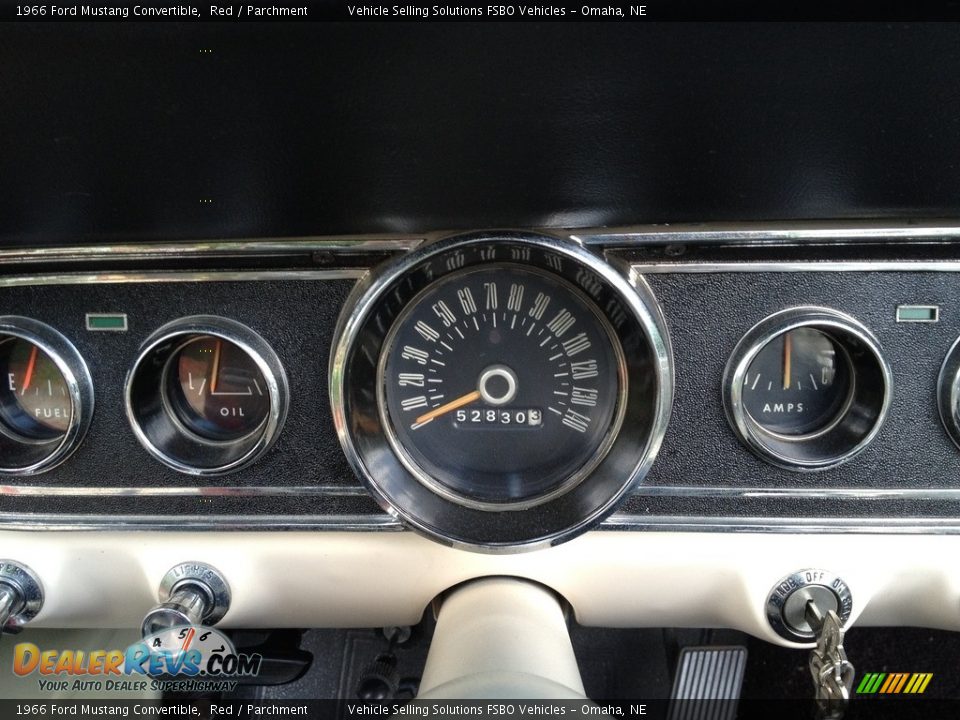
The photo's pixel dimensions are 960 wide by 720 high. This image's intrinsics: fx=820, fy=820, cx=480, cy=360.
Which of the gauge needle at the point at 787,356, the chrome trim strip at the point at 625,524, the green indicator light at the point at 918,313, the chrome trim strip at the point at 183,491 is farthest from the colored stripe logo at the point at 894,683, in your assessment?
the chrome trim strip at the point at 183,491

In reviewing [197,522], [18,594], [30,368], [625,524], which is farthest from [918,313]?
[18,594]

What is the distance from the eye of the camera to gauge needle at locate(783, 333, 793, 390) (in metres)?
1.74

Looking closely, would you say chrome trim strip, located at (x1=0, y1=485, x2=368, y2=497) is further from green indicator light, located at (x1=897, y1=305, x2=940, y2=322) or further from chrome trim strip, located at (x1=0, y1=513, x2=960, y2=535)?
green indicator light, located at (x1=897, y1=305, x2=940, y2=322)

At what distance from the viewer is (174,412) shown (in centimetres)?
182

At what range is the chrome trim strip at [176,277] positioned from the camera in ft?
5.36

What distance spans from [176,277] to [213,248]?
0.34 feet

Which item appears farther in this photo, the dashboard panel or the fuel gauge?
→ the fuel gauge

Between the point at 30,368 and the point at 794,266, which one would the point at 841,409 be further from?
the point at 30,368

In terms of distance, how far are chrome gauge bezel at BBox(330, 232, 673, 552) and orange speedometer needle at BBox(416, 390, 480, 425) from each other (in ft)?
0.28

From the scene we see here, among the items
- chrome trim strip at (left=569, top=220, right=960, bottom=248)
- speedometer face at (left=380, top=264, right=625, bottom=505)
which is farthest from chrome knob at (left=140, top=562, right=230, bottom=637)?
chrome trim strip at (left=569, top=220, right=960, bottom=248)

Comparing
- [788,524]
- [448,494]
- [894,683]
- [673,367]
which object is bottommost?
[894,683]

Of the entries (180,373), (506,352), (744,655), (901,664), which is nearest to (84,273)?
(180,373)

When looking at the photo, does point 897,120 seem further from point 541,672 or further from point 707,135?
point 541,672

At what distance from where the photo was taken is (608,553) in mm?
1776
